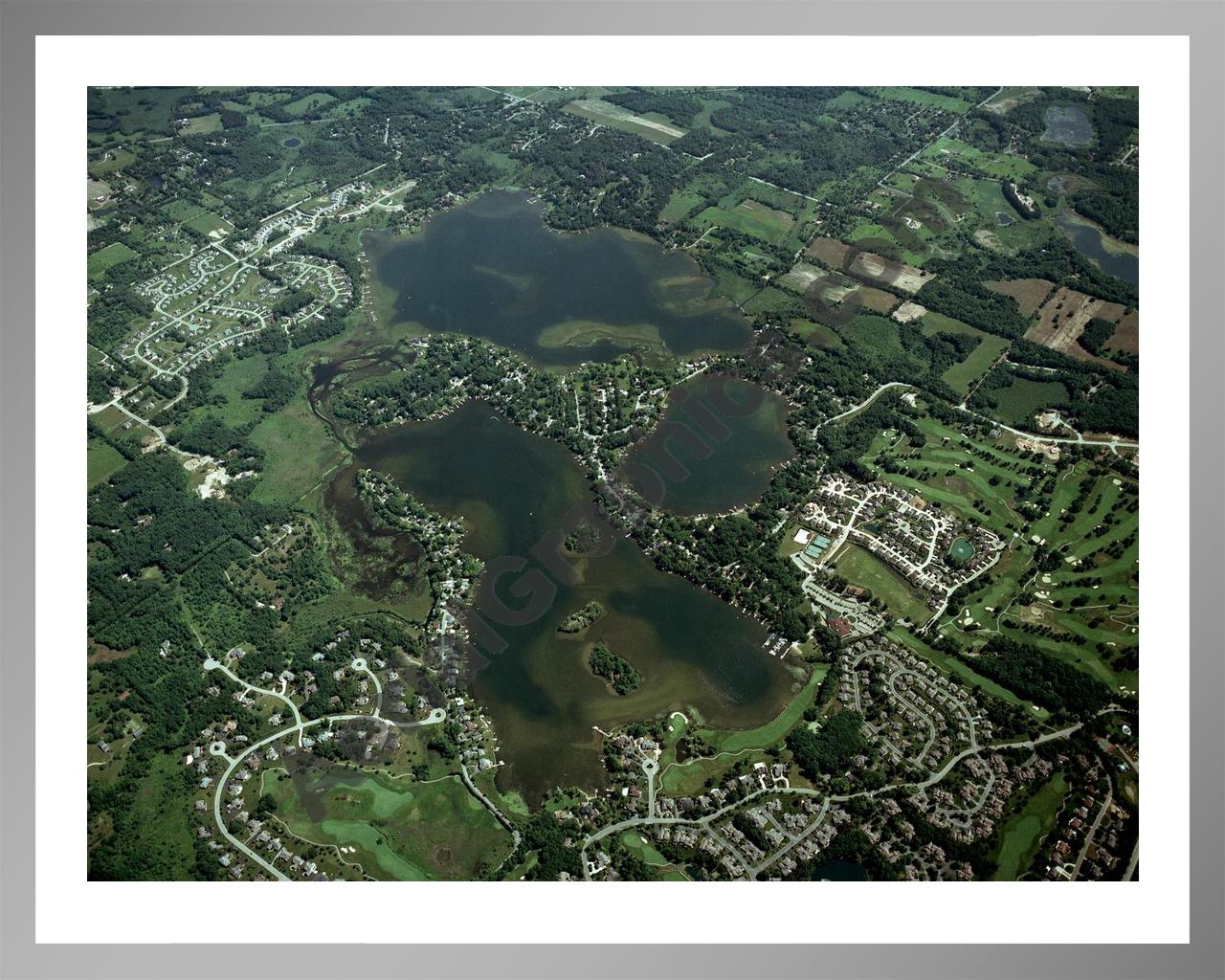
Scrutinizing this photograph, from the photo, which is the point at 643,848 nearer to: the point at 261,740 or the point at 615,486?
the point at 261,740

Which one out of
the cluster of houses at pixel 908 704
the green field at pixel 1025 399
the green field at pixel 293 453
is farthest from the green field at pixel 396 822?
the green field at pixel 1025 399

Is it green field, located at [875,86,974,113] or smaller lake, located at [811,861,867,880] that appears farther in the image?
green field, located at [875,86,974,113]

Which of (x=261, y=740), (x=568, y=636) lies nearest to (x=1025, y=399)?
(x=568, y=636)

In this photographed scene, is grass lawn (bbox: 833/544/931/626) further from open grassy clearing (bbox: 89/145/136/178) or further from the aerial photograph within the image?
open grassy clearing (bbox: 89/145/136/178)

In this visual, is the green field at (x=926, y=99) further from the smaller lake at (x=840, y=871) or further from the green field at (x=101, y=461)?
the smaller lake at (x=840, y=871)

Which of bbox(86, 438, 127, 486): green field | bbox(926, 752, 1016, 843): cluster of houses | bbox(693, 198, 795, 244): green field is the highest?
bbox(693, 198, 795, 244): green field

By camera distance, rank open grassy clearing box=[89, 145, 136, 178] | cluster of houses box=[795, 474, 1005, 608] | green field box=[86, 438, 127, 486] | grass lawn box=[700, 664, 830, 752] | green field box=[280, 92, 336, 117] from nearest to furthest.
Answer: grass lawn box=[700, 664, 830, 752], cluster of houses box=[795, 474, 1005, 608], green field box=[86, 438, 127, 486], open grassy clearing box=[89, 145, 136, 178], green field box=[280, 92, 336, 117]

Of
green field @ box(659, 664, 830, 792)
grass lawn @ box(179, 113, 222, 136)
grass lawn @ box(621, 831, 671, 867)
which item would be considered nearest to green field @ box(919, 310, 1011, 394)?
green field @ box(659, 664, 830, 792)

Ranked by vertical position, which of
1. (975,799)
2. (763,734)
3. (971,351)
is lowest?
(975,799)
